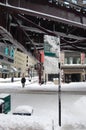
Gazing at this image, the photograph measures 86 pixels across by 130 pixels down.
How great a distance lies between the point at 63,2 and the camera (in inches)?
863

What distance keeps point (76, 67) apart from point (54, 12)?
6203 cm

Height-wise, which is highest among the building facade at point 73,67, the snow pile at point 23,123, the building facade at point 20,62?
the snow pile at point 23,123

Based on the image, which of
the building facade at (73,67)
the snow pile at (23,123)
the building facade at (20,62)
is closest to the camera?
the snow pile at (23,123)

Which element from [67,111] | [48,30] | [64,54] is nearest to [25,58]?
[64,54]

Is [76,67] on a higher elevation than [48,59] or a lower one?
lower

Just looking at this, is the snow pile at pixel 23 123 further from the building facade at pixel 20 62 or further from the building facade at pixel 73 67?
the building facade at pixel 20 62

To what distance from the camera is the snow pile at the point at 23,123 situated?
11.5 metres

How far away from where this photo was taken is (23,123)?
1170cm

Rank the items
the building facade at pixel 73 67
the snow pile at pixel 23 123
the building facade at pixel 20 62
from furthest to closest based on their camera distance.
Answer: the building facade at pixel 20 62, the building facade at pixel 73 67, the snow pile at pixel 23 123

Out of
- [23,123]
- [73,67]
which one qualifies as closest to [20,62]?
[73,67]

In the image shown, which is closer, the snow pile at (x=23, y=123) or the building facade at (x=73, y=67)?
the snow pile at (x=23, y=123)

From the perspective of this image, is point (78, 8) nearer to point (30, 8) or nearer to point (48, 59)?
point (30, 8)

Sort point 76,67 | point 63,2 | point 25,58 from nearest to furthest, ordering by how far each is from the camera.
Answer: point 63,2 < point 76,67 < point 25,58

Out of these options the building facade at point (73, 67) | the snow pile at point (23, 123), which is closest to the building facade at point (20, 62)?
the building facade at point (73, 67)
